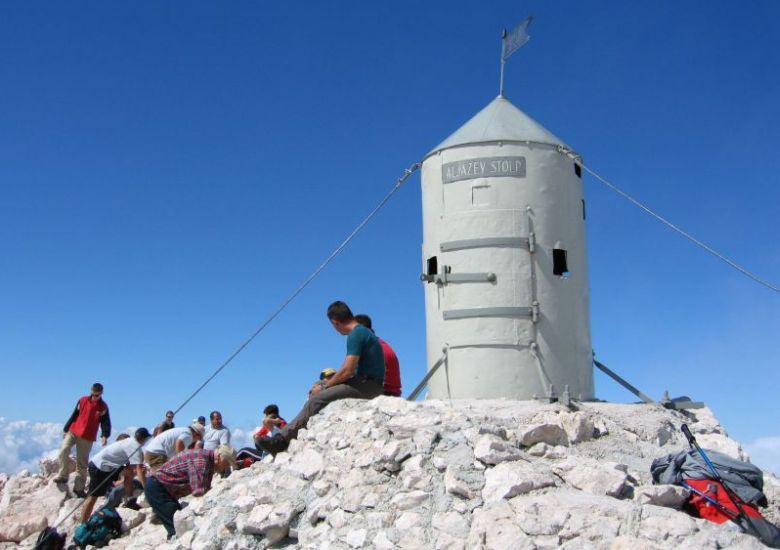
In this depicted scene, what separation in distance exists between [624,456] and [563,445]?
790 millimetres

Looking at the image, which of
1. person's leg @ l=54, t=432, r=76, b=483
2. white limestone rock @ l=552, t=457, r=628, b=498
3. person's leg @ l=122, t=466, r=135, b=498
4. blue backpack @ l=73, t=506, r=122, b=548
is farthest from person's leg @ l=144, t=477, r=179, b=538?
white limestone rock @ l=552, t=457, r=628, b=498

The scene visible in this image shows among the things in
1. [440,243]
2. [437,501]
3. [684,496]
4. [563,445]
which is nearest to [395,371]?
[440,243]

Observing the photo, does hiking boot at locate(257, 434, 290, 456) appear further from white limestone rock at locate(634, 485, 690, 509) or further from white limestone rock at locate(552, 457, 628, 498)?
white limestone rock at locate(634, 485, 690, 509)

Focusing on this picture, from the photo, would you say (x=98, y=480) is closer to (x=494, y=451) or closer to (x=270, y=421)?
(x=270, y=421)

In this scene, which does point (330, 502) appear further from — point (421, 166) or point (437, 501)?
point (421, 166)

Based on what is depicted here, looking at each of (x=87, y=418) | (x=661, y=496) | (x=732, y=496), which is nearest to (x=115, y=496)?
(x=87, y=418)

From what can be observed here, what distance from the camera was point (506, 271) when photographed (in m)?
11.5

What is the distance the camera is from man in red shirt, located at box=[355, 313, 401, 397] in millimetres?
10875

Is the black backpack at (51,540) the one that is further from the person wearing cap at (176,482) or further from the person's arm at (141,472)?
A: the person wearing cap at (176,482)

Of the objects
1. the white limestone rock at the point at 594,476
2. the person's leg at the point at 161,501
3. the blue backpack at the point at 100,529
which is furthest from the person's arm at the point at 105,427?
the white limestone rock at the point at 594,476

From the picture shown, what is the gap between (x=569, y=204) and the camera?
12102 millimetres

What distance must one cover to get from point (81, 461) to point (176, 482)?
16.0ft

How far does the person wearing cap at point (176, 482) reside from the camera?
9953 millimetres

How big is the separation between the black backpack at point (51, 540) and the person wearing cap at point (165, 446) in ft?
5.45
